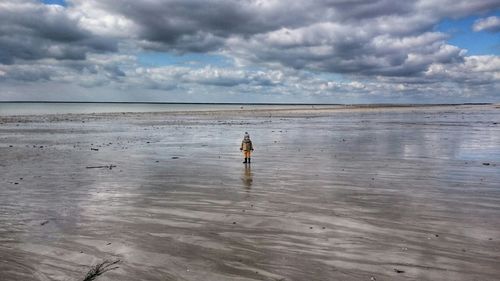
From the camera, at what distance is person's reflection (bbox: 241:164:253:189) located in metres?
15.2

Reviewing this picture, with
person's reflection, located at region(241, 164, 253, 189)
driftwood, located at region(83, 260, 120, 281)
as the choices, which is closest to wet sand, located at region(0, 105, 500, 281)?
person's reflection, located at region(241, 164, 253, 189)

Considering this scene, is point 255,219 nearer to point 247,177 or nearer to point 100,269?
point 100,269

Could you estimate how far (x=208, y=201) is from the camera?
497 inches

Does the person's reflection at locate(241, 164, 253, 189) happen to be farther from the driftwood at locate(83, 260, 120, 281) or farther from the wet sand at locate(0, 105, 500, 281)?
the driftwood at locate(83, 260, 120, 281)

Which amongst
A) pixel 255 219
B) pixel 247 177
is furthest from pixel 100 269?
pixel 247 177

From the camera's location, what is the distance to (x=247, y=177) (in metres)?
16.6

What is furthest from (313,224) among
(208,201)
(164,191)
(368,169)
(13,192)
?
(13,192)

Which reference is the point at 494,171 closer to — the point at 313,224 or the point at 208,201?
the point at 313,224

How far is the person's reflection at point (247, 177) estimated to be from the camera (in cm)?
1517

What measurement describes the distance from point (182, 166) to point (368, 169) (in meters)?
8.58

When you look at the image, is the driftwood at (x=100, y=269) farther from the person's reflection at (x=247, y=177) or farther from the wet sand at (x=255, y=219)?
the person's reflection at (x=247, y=177)

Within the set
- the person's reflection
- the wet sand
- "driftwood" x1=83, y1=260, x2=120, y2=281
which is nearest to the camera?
"driftwood" x1=83, y1=260, x2=120, y2=281

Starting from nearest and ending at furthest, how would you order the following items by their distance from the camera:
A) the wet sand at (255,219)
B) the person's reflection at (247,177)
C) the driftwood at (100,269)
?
the driftwood at (100,269) < the wet sand at (255,219) < the person's reflection at (247,177)

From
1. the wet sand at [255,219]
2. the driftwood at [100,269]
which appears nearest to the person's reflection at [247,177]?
the wet sand at [255,219]
